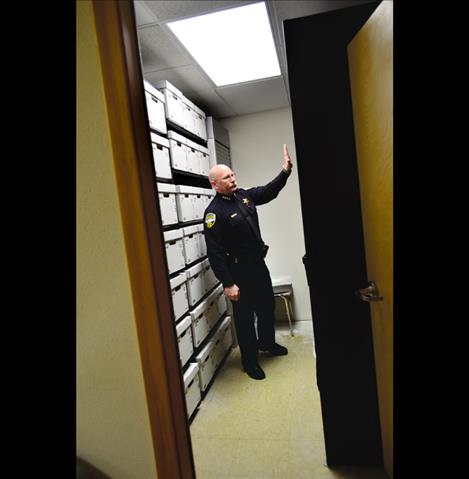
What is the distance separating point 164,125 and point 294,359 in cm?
167

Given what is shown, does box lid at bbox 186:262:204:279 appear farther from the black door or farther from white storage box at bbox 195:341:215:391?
the black door

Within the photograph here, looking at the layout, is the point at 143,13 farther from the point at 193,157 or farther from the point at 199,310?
the point at 199,310

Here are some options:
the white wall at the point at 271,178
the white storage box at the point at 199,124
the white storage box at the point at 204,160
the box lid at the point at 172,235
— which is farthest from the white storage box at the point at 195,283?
the white wall at the point at 271,178

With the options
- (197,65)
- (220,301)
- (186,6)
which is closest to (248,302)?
(220,301)

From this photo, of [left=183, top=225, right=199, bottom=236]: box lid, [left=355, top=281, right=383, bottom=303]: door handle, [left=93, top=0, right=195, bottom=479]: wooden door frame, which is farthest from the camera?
[left=183, top=225, right=199, bottom=236]: box lid

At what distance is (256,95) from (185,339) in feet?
5.65

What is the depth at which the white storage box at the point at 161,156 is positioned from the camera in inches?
66.4

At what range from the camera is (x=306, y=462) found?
1.36 meters

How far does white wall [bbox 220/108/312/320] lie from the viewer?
293 cm

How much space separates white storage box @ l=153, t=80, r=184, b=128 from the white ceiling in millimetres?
80

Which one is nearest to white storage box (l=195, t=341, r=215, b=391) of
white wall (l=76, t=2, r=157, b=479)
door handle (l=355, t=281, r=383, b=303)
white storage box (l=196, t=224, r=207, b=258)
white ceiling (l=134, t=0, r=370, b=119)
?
white storage box (l=196, t=224, r=207, b=258)

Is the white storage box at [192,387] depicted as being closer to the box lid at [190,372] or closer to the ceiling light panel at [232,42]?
the box lid at [190,372]
